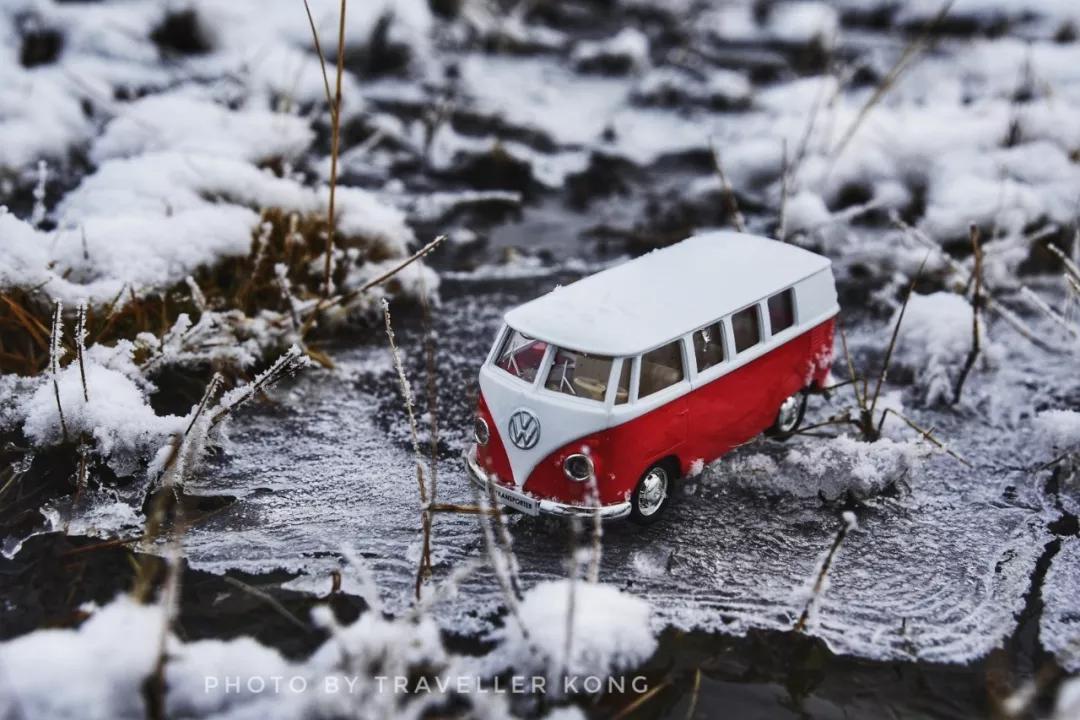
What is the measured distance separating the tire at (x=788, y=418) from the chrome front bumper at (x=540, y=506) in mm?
1441

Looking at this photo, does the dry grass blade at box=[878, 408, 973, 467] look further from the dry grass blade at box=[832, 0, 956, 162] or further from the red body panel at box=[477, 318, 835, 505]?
the dry grass blade at box=[832, 0, 956, 162]

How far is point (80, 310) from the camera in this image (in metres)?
5.24

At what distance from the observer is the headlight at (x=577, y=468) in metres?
4.89

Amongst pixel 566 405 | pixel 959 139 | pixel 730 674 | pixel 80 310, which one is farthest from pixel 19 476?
pixel 959 139

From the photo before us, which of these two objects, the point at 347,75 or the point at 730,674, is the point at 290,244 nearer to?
the point at 730,674

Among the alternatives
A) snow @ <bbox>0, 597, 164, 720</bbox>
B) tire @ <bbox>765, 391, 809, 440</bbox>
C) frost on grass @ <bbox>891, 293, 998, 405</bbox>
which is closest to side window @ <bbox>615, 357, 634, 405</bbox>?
tire @ <bbox>765, 391, 809, 440</bbox>

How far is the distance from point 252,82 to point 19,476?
6.41 meters

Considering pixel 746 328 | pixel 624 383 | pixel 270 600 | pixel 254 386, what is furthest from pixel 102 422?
pixel 746 328

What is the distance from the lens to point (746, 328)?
5590 millimetres

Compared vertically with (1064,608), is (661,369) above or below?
above

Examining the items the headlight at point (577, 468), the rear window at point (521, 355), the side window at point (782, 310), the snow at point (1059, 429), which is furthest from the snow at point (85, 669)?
the snow at point (1059, 429)

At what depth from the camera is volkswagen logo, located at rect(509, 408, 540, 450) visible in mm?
4965

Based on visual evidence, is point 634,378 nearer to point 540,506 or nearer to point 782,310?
point 540,506

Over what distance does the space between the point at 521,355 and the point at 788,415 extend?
6.16 feet
